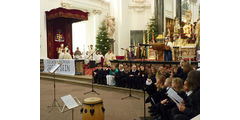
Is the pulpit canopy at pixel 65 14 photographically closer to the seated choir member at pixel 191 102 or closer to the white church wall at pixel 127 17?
the white church wall at pixel 127 17

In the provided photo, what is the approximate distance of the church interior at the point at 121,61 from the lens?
10.2 feet

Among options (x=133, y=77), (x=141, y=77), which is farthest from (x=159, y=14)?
(x=141, y=77)

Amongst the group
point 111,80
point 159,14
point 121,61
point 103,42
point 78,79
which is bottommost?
point 78,79

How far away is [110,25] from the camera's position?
1559cm

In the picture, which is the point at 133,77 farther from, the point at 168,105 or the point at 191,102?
the point at 191,102

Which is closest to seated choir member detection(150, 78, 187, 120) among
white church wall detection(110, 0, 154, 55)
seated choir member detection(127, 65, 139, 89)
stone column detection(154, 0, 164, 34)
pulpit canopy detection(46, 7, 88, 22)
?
seated choir member detection(127, 65, 139, 89)

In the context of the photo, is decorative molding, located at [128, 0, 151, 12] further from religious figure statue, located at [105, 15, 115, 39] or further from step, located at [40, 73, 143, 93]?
step, located at [40, 73, 143, 93]

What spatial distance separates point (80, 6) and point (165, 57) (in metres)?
10.7

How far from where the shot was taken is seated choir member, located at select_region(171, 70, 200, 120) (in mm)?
2525

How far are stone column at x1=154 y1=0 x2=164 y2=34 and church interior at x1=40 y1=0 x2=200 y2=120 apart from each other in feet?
0.25

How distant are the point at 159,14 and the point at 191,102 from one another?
40.2 feet

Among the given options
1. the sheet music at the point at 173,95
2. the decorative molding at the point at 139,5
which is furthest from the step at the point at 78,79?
the decorative molding at the point at 139,5

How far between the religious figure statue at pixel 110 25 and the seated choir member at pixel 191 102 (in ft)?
43.5

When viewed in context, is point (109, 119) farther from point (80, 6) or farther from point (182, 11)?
point (80, 6)
